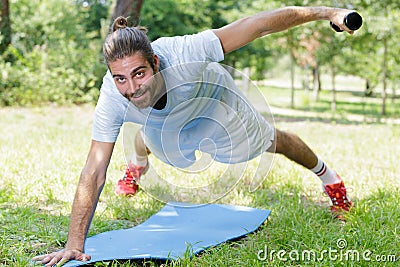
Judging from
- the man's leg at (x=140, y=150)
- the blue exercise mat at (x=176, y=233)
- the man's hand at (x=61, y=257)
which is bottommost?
the man's hand at (x=61, y=257)

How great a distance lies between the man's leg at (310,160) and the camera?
9.64 feet

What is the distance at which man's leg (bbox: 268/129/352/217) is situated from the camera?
2.94m

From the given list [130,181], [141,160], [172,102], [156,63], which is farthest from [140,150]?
[156,63]

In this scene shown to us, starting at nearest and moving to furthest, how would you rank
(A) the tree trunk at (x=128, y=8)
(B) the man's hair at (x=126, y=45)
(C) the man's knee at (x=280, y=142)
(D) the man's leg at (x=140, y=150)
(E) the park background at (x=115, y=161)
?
(B) the man's hair at (x=126, y=45) < (E) the park background at (x=115, y=161) < (C) the man's knee at (x=280, y=142) < (D) the man's leg at (x=140, y=150) < (A) the tree trunk at (x=128, y=8)

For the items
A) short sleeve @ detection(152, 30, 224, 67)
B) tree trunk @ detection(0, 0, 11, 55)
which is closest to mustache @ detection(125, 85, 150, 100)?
short sleeve @ detection(152, 30, 224, 67)

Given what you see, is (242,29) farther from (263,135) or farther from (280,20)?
(263,135)

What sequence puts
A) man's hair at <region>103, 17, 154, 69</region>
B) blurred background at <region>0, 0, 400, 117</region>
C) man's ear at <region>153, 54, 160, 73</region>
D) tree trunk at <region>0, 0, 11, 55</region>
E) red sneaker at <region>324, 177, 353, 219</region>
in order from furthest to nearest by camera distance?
1. tree trunk at <region>0, 0, 11, 55</region>
2. blurred background at <region>0, 0, 400, 117</region>
3. red sneaker at <region>324, 177, 353, 219</region>
4. man's ear at <region>153, 54, 160, 73</region>
5. man's hair at <region>103, 17, 154, 69</region>

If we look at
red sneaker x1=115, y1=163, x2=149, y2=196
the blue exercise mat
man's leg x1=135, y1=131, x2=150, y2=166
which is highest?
man's leg x1=135, y1=131, x2=150, y2=166

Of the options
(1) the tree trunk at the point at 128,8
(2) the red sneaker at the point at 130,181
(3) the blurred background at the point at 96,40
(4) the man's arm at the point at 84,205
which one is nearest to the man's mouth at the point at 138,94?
(4) the man's arm at the point at 84,205

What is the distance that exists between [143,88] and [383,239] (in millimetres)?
1309

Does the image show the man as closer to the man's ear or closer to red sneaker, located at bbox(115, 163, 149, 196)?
the man's ear

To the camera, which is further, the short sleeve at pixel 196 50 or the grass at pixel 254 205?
the short sleeve at pixel 196 50

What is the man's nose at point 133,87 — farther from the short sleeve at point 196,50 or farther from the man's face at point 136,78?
the short sleeve at point 196,50

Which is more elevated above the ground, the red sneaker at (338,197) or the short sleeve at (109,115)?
the short sleeve at (109,115)
